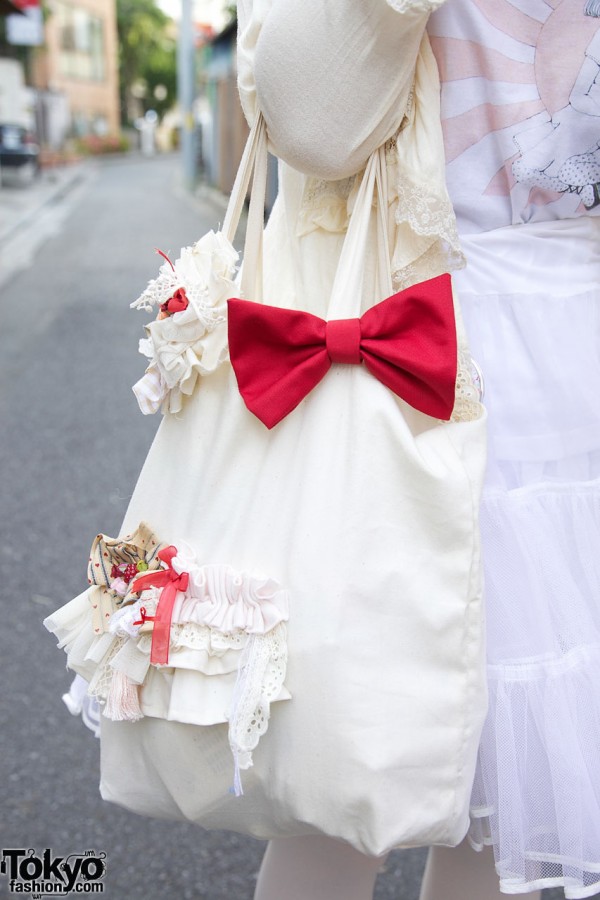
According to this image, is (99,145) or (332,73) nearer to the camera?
(332,73)

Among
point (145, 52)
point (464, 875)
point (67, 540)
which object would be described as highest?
point (464, 875)

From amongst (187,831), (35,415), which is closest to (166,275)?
(187,831)

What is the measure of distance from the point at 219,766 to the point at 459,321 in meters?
0.56

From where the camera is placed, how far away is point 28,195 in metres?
14.3

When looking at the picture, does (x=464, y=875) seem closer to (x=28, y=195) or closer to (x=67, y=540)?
(x=67, y=540)

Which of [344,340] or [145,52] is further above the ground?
[344,340]

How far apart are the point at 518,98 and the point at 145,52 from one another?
42135mm

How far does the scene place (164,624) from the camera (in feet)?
3.25

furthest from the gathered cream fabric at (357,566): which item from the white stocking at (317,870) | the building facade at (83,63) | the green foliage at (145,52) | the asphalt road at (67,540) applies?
the green foliage at (145,52)

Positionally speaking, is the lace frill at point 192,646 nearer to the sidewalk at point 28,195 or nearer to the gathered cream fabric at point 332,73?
the gathered cream fabric at point 332,73

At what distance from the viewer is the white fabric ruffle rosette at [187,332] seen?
39.5 inches

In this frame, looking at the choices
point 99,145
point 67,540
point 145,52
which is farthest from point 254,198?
point 145,52

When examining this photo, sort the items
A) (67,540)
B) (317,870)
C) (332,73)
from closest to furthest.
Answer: (332,73) < (317,870) < (67,540)

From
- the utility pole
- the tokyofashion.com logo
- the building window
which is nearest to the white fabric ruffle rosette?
the tokyofashion.com logo
